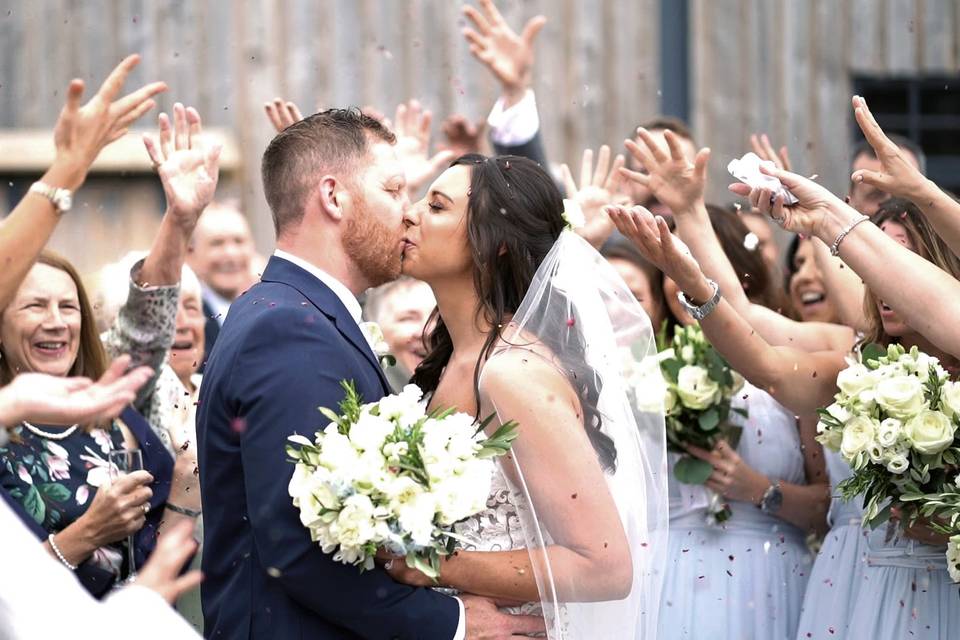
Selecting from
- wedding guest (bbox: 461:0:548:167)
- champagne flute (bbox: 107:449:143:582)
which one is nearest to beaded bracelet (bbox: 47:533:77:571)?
champagne flute (bbox: 107:449:143:582)

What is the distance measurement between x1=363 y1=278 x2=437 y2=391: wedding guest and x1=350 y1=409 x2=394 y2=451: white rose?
2.42 meters

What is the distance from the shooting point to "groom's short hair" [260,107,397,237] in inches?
138

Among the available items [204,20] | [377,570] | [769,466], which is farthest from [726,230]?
[204,20]

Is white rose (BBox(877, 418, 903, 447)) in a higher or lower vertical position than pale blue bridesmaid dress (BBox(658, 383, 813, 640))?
higher

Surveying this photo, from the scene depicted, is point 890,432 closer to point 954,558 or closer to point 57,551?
point 954,558

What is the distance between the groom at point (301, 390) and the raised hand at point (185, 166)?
727 millimetres

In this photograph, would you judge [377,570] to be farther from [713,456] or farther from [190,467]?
[713,456]

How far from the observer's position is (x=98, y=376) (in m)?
4.31

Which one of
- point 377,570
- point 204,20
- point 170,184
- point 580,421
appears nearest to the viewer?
point 377,570

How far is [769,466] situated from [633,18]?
13.5ft

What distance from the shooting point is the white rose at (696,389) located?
467 cm

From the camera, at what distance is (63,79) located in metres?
7.83

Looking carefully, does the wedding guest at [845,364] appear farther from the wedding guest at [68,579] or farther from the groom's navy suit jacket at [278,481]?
the wedding guest at [68,579]

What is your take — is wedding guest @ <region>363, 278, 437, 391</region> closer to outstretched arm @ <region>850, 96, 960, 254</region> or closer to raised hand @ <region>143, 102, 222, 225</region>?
raised hand @ <region>143, 102, 222, 225</region>
